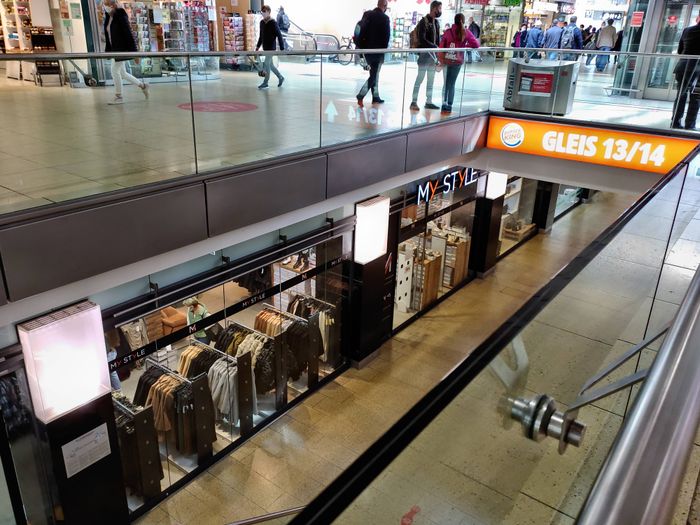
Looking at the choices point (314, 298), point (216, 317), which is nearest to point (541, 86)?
point (314, 298)

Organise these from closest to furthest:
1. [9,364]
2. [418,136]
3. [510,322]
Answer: [510,322], [9,364], [418,136]

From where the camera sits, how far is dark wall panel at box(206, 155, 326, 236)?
5.29m

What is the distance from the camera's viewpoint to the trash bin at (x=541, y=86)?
961cm

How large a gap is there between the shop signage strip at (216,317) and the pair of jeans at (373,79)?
2.53 meters

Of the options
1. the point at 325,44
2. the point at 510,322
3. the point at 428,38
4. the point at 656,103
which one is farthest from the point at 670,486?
the point at 325,44

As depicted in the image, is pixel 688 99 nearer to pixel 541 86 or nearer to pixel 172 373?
pixel 541 86

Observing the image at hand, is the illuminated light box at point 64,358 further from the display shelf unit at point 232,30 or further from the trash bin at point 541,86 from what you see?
the display shelf unit at point 232,30

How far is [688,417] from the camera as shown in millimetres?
673

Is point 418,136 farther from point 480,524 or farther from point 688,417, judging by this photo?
point 688,417

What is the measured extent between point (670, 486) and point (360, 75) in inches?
287

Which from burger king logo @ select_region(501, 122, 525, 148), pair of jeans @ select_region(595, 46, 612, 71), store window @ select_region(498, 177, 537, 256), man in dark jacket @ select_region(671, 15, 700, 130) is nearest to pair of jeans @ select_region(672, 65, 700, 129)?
man in dark jacket @ select_region(671, 15, 700, 130)

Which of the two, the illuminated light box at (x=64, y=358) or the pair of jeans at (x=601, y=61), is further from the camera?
the pair of jeans at (x=601, y=61)

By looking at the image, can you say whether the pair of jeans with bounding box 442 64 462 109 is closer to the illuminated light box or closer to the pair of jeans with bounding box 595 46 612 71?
the pair of jeans with bounding box 595 46 612 71

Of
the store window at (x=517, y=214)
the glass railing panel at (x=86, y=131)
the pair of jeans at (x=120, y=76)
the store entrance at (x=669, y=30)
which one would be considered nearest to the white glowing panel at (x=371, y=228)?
the glass railing panel at (x=86, y=131)
